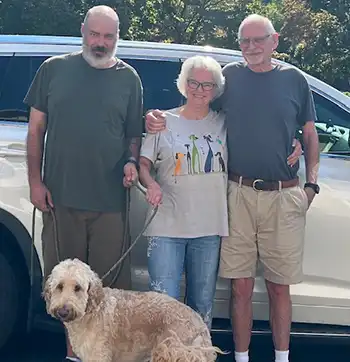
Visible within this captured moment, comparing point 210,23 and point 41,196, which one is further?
point 210,23

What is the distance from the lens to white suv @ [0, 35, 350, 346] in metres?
4.27

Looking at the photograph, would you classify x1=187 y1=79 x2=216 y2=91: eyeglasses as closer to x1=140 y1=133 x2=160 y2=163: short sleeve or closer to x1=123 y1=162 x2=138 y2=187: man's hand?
x1=140 y1=133 x2=160 y2=163: short sleeve

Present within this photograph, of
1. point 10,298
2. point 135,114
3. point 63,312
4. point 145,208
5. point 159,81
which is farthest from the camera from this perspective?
point 159,81

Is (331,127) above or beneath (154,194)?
above

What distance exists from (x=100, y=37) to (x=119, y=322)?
154 cm

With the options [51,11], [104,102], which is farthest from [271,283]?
[51,11]

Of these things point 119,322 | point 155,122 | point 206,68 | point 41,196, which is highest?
point 206,68

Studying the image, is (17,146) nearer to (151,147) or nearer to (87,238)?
(87,238)

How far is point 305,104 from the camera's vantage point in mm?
3979

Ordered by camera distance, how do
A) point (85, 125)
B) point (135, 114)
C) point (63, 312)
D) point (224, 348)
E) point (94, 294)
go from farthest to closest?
point (224, 348) < point (135, 114) < point (85, 125) < point (94, 294) < point (63, 312)

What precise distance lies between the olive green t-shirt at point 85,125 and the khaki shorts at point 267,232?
703 millimetres

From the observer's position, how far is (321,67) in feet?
98.7

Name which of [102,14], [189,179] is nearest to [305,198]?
[189,179]

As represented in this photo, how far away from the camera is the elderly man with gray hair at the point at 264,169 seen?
3.89 metres
